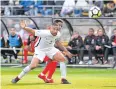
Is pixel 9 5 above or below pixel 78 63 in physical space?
above

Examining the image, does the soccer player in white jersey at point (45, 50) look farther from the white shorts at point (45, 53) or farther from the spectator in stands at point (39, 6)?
the spectator in stands at point (39, 6)

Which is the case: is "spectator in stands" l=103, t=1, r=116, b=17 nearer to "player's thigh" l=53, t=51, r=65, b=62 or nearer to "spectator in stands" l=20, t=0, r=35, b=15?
"spectator in stands" l=20, t=0, r=35, b=15

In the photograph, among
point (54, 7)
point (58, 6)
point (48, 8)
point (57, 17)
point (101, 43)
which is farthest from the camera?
point (48, 8)

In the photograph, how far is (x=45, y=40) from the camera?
16031 mm

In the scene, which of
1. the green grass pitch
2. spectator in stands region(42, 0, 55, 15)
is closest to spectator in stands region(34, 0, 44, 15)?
spectator in stands region(42, 0, 55, 15)

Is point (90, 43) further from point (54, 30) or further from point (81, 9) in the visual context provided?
point (54, 30)

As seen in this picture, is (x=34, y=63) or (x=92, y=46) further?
(x=92, y=46)

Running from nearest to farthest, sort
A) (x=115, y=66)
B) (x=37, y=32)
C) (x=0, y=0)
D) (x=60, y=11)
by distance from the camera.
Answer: (x=37, y=32)
(x=115, y=66)
(x=60, y=11)
(x=0, y=0)

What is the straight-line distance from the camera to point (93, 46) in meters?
27.4

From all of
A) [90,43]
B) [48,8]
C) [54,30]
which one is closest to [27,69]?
[54,30]

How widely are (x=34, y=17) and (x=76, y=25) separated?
2.38 m

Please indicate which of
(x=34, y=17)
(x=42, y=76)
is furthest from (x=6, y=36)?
(x=42, y=76)

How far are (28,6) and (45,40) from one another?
54.8 feet

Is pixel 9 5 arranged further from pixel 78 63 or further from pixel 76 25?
pixel 78 63
